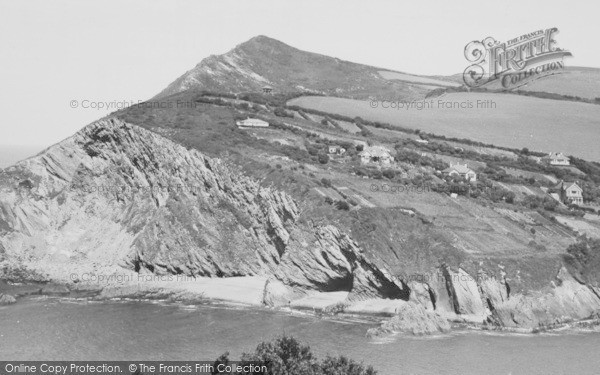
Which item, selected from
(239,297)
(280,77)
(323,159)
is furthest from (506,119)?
(239,297)

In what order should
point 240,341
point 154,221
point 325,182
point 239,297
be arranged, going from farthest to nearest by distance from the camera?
point 154,221 < point 325,182 < point 239,297 < point 240,341

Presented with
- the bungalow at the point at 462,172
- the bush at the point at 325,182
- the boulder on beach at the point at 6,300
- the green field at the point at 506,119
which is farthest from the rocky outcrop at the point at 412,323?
the green field at the point at 506,119

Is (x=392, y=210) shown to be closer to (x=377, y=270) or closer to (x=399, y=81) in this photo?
(x=377, y=270)

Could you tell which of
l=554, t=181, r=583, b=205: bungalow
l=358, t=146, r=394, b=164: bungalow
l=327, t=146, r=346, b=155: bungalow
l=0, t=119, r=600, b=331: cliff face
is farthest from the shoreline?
l=554, t=181, r=583, b=205: bungalow

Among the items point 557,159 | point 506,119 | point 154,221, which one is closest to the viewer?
point 154,221

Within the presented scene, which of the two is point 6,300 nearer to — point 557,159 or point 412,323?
point 412,323

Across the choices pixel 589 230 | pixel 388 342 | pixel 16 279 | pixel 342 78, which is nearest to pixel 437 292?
pixel 388 342

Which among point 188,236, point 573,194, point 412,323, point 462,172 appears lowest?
point 412,323
